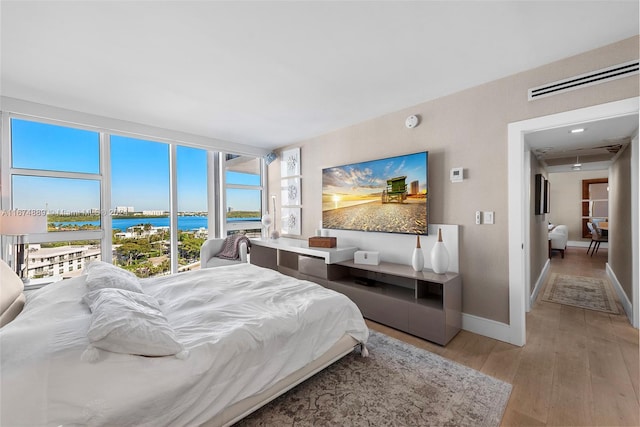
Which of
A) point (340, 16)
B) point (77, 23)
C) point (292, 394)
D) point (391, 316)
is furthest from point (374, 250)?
point (77, 23)

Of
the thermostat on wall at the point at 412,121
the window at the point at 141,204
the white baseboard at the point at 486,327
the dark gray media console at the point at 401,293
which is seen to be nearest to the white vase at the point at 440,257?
the dark gray media console at the point at 401,293

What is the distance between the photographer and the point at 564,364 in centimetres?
210

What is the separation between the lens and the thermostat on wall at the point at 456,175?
2.76 meters

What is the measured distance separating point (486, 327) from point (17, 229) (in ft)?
15.2

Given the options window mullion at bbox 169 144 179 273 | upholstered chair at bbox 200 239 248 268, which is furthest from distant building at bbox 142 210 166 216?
upholstered chair at bbox 200 239 248 268

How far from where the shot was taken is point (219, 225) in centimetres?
479

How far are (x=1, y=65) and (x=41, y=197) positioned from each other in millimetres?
1624

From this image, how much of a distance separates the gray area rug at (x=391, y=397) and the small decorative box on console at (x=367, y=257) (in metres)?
1.16

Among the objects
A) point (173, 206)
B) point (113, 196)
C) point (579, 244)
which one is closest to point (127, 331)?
point (113, 196)

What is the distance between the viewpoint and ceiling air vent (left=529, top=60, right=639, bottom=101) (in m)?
1.95

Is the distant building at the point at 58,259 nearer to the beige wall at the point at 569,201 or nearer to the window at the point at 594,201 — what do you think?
the beige wall at the point at 569,201

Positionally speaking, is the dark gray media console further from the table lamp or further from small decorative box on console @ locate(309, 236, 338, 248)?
the table lamp

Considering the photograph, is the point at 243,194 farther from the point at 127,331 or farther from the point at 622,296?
the point at 622,296

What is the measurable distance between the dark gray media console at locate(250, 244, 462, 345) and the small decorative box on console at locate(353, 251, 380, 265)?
2.7 inches
